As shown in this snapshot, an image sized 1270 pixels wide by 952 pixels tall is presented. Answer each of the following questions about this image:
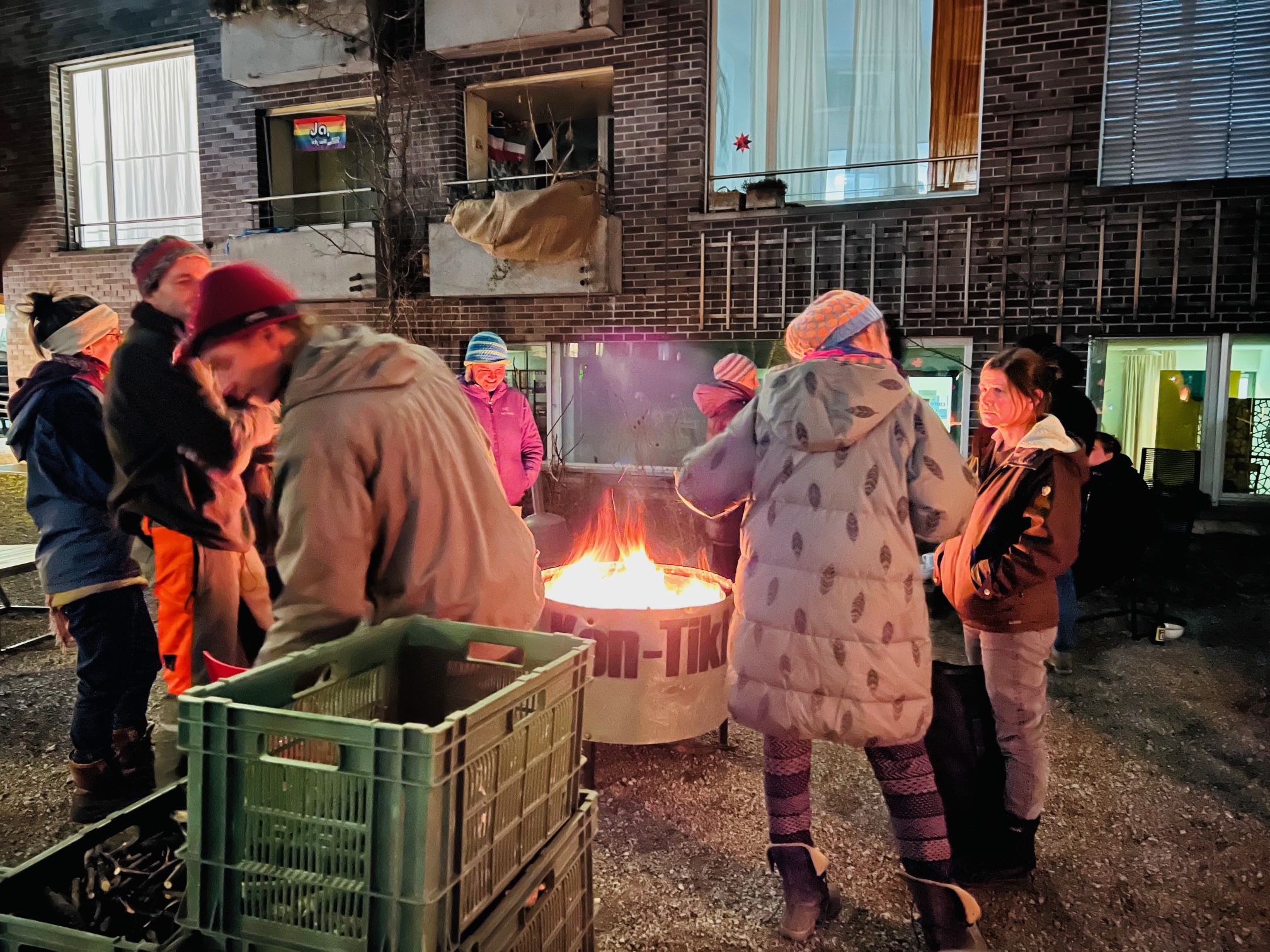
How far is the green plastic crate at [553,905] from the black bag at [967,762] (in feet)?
5.74

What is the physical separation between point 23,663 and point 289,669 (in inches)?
223

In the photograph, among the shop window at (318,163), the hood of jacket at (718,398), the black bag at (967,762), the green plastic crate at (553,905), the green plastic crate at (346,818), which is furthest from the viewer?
the shop window at (318,163)

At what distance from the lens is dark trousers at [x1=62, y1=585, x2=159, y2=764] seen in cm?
382

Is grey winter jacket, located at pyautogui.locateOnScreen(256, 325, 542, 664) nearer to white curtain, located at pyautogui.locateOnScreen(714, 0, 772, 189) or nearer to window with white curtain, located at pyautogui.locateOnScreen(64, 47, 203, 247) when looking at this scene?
white curtain, located at pyautogui.locateOnScreen(714, 0, 772, 189)

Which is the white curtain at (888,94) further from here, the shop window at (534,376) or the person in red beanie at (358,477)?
the person in red beanie at (358,477)

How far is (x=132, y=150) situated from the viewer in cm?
1261

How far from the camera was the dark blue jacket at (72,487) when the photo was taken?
3.72 metres

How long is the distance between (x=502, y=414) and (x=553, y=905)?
4.65 m

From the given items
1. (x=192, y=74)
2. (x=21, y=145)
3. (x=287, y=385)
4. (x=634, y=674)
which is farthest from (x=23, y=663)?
(x=21, y=145)

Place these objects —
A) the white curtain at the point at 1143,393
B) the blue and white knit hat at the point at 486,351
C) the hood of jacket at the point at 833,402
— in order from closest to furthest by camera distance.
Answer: the hood of jacket at the point at 833,402
the blue and white knit hat at the point at 486,351
the white curtain at the point at 1143,393

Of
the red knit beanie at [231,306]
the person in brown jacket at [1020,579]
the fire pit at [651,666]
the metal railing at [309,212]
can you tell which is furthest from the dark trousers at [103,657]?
the metal railing at [309,212]

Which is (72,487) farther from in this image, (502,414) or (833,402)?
(833,402)

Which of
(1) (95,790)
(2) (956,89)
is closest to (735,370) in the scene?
(1) (95,790)

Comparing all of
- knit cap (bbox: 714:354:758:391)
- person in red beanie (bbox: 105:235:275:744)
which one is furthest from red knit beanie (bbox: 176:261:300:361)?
knit cap (bbox: 714:354:758:391)
